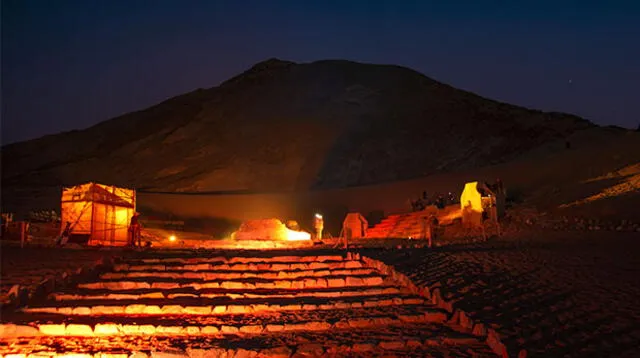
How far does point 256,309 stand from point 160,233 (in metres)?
15.8

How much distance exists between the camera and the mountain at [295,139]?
5072 centimetres

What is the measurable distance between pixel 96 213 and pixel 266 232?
658cm

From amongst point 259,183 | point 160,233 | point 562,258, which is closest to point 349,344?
point 562,258

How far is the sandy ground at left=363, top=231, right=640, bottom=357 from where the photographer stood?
282 inches

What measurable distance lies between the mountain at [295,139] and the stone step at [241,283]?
3727 centimetres

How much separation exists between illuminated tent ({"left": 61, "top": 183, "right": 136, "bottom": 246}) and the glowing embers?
15.7 feet

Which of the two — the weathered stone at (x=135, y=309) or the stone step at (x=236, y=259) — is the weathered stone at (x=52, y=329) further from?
the stone step at (x=236, y=259)

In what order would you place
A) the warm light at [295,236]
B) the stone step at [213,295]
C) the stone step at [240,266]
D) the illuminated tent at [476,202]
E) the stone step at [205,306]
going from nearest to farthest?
the stone step at [205,306] < the stone step at [213,295] < the stone step at [240,266] < the illuminated tent at [476,202] < the warm light at [295,236]

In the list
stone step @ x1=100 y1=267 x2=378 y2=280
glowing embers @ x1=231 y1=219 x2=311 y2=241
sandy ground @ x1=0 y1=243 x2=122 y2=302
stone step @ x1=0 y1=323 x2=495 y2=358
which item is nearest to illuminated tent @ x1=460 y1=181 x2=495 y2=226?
glowing embers @ x1=231 y1=219 x2=311 y2=241

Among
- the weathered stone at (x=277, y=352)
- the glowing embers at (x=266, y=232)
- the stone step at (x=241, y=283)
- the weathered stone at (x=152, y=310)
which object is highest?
the glowing embers at (x=266, y=232)

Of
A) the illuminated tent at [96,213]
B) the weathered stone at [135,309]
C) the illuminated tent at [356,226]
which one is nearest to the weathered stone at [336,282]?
the weathered stone at [135,309]

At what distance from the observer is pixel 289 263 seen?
12.0 meters

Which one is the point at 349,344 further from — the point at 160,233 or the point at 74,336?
the point at 160,233

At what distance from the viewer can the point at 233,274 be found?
11219 mm
